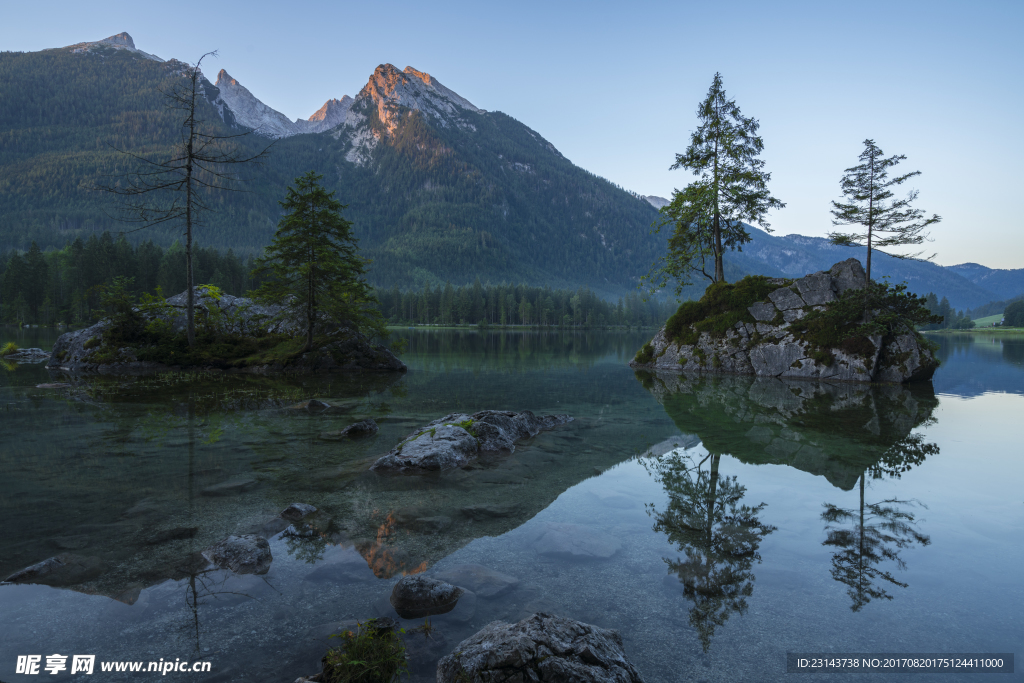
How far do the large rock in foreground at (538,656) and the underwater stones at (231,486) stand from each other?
19.9 ft

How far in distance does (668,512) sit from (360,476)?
5669 mm

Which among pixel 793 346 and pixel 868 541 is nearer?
pixel 868 541

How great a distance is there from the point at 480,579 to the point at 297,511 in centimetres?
340

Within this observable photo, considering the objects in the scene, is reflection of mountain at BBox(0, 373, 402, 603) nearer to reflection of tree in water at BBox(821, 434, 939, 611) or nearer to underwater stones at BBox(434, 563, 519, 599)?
underwater stones at BBox(434, 563, 519, 599)

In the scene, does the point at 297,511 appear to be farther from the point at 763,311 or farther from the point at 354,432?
the point at 763,311

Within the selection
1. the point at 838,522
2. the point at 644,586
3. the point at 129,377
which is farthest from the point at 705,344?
the point at 129,377

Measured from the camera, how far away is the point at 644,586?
524 cm

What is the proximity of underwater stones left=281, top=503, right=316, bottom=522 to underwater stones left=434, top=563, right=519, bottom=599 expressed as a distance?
109 inches

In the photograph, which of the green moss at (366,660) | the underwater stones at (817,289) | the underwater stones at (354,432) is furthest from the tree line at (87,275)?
the green moss at (366,660)

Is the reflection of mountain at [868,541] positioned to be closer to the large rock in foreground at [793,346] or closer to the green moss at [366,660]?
the green moss at [366,660]

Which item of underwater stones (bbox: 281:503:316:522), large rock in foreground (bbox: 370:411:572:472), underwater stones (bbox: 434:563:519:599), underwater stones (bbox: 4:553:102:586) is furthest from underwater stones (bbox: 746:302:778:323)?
underwater stones (bbox: 4:553:102:586)

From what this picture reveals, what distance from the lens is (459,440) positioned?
1104 cm

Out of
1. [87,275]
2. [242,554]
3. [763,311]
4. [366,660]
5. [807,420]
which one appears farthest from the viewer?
[87,275]

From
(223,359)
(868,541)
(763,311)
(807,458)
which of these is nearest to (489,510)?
(868,541)
